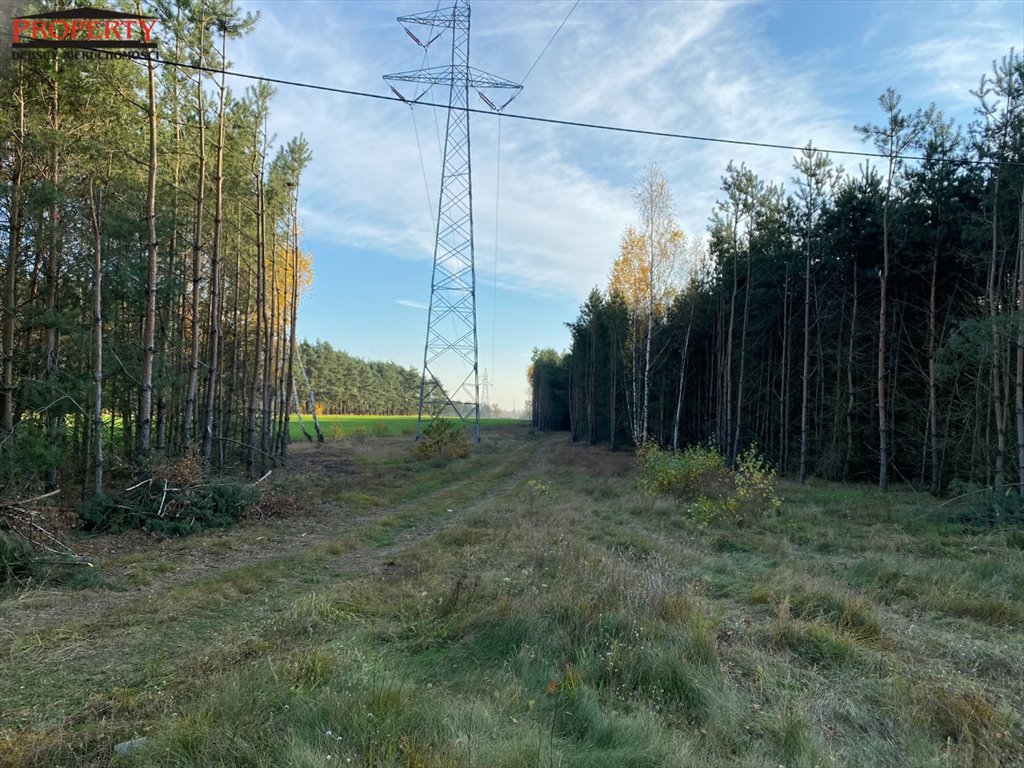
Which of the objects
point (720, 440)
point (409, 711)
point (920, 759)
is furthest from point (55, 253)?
point (720, 440)

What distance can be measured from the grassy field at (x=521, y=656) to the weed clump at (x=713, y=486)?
2.21 m

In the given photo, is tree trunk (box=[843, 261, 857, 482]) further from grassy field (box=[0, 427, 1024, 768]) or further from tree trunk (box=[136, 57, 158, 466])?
tree trunk (box=[136, 57, 158, 466])

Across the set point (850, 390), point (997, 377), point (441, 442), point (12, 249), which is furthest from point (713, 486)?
point (12, 249)

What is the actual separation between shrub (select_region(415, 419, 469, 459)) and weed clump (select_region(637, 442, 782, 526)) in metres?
9.43

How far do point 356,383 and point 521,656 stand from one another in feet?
313

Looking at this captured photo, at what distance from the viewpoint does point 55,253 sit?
9.27 m

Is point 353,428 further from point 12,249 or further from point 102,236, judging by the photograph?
point 12,249

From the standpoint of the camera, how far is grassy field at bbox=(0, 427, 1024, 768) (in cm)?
281

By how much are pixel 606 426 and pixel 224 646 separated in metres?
36.5

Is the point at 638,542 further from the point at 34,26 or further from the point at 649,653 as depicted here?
the point at 34,26

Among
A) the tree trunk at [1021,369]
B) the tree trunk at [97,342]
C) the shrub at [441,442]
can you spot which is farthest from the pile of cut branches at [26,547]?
the tree trunk at [1021,369]

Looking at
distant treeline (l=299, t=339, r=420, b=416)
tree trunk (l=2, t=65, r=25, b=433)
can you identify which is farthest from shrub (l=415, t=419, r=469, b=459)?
distant treeline (l=299, t=339, r=420, b=416)

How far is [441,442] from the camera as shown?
23.1 meters

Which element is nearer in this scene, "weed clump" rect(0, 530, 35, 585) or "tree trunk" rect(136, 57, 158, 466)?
"weed clump" rect(0, 530, 35, 585)
